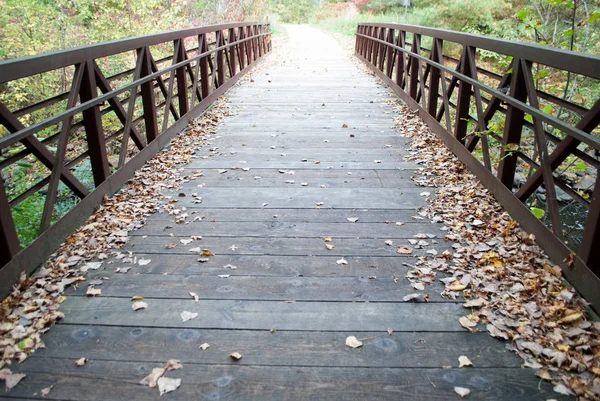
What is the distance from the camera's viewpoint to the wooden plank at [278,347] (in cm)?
248

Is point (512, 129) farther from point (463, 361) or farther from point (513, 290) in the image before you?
point (463, 361)

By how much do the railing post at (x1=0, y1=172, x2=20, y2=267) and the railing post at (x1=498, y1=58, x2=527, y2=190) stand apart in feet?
12.2

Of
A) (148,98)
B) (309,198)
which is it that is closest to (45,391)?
(309,198)

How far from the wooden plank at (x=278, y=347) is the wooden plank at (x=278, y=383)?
0.06 meters

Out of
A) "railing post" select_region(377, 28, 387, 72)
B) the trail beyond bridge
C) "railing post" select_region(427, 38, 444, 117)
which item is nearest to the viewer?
the trail beyond bridge

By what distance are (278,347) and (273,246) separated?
1235 mm

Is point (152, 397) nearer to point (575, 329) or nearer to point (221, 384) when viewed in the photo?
point (221, 384)

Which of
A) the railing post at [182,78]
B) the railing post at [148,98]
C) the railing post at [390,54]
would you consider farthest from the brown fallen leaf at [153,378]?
the railing post at [390,54]

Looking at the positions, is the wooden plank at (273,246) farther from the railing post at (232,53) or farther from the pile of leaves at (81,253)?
the railing post at (232,53)

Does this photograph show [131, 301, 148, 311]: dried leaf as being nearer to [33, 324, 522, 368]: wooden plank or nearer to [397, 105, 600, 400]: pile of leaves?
[33, 324, 522, 368]: wooden plank

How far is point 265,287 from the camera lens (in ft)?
10.4

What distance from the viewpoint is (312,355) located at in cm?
252

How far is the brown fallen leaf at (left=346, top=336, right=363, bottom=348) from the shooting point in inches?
102

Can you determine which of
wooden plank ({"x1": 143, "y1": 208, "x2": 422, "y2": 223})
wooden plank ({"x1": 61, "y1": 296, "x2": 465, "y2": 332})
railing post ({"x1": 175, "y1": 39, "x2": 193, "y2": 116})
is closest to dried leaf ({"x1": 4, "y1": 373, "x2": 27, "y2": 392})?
wooden plank ({"x1": 61, "y1": 296, "x2": 465, "y2": 332})
